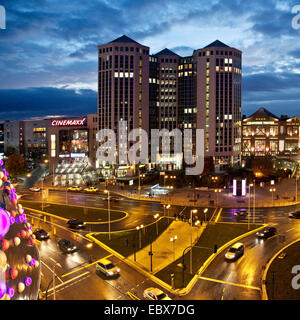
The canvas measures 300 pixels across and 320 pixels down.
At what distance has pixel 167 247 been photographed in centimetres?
3139

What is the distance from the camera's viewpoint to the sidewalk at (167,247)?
2717 cm

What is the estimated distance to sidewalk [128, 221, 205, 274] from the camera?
27.2 metres

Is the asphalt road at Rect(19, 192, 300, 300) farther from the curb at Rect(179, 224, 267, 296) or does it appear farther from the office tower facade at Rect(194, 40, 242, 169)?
the office tower facade at Rect(194, 40, 242, 169)

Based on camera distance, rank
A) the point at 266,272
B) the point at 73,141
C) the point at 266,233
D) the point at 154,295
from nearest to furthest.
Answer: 1. the point at 154,295
2. the point at 266,272
3. the point at 266,233
4. the point at 73,141

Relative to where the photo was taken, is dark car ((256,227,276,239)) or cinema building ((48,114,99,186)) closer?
Result: dark car ((256,227,276,239))

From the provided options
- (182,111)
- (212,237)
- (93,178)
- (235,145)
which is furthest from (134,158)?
(212,237)

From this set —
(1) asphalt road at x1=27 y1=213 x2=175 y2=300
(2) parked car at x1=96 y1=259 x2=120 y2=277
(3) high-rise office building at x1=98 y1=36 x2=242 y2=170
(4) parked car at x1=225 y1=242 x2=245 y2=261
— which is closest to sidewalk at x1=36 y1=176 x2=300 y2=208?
(4) parked car at x1=225 y1=242 x2=245 y2=261

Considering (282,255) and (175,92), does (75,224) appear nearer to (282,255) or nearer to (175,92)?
(282,255)

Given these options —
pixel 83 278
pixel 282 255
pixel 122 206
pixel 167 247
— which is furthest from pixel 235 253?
pixel 122 206

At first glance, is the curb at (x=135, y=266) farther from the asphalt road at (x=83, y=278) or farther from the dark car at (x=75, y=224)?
the dark car at (x=75, y=224)

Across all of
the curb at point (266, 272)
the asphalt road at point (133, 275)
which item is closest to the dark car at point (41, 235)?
the asphalt road at point (133, 275)

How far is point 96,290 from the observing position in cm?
2225
